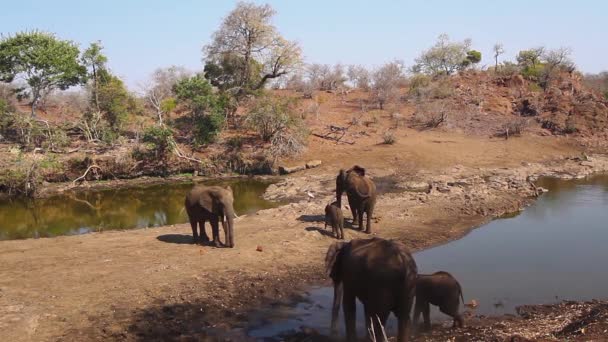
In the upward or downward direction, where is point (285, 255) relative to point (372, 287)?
downward

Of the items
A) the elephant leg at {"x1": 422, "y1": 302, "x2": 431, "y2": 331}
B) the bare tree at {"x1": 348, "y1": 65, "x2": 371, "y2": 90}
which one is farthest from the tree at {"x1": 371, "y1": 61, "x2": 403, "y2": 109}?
the elephant leg at {"x1": 422, "y1": 302, "x2": 431, "y2": 331}

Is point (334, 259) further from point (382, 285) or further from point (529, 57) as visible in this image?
point (529, 57)

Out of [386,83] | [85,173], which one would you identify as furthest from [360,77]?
[85,173]

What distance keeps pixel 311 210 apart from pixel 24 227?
10486 millimetres

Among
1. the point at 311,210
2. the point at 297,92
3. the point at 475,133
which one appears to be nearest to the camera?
the point at 311,210

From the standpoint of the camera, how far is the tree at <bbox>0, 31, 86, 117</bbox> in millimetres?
31438

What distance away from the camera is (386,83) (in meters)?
42.1

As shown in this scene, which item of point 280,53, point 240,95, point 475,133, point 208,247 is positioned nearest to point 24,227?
point 208,247

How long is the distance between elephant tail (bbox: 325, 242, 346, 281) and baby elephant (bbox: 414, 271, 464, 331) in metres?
1.59

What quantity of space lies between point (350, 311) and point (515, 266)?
686cm

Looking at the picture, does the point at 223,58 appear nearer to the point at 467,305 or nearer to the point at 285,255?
the point at 285,255

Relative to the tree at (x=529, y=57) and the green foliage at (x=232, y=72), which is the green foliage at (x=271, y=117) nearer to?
the green foliage at (x=232, y=72)

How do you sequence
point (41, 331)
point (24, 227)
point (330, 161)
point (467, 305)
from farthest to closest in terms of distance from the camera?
1. point (330, 161)
2. point (24, 227)
3. point (467, 305)
4. point (41, 331)

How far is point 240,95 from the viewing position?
37.1 meters
